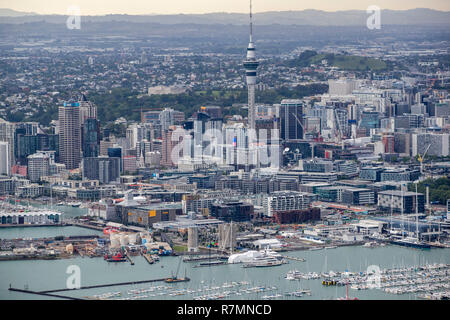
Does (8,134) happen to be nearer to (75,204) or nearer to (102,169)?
(102,169)

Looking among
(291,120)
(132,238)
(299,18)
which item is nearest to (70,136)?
(299,18)

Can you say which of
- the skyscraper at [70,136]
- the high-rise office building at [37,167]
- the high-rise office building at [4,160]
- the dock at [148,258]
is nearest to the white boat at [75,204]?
the high-rise office building at [37,167]

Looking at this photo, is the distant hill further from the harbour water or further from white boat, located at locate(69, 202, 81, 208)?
white boat, located at locate(69, 202, 81, 208)

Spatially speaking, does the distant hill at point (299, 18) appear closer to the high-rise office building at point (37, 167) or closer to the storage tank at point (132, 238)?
the high-rise office building at point (37, 167)

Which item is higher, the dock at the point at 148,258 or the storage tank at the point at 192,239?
the storage tank at the point at 192,239

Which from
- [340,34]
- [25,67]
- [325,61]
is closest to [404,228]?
[340,34]

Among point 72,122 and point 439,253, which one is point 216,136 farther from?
point 439,253
